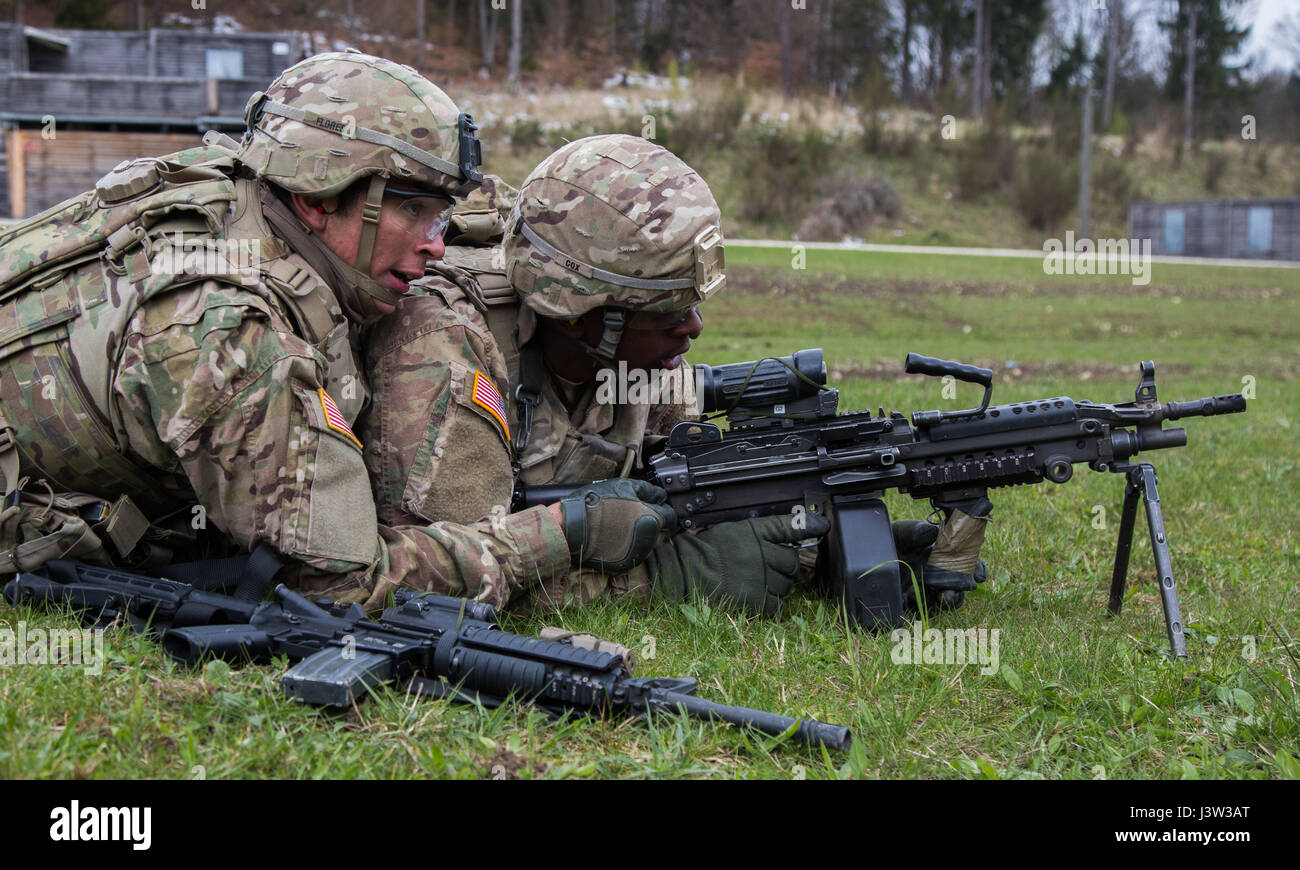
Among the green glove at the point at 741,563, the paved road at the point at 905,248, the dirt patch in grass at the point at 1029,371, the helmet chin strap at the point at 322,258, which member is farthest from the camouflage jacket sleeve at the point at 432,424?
the paved road at the point at 905,248

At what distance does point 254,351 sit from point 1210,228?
34.7 metres

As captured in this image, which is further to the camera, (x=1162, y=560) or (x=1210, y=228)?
(x=1210, y=228)

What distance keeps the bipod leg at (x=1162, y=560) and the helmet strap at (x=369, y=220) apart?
9.55 feet

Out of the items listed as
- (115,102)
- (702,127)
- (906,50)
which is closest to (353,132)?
(115,102)

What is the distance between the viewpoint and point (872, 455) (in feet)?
14.8

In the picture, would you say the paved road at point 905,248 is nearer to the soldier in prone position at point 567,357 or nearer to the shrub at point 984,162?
the shrub at point 984,162

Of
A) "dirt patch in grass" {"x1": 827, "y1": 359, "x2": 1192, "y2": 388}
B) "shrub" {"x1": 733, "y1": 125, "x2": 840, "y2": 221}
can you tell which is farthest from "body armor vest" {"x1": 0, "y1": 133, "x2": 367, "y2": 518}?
"shrub" {"x1": 733, "y1": 125, "x2": 840, "y2": 221}

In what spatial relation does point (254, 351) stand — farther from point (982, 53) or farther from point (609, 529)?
point (982, 53)

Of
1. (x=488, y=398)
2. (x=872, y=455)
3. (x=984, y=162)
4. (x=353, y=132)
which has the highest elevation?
(x=984, y=162)

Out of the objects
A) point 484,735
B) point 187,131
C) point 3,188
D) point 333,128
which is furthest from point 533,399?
point 3,188

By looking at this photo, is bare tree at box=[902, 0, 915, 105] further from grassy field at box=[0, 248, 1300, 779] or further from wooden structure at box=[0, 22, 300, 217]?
grassy field at box=[0, 248, 1300, 779]

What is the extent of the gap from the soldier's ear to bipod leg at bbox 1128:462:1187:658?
3.09 m

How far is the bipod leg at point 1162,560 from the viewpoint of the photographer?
3.96 metres

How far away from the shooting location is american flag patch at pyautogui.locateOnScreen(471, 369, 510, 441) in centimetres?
418
